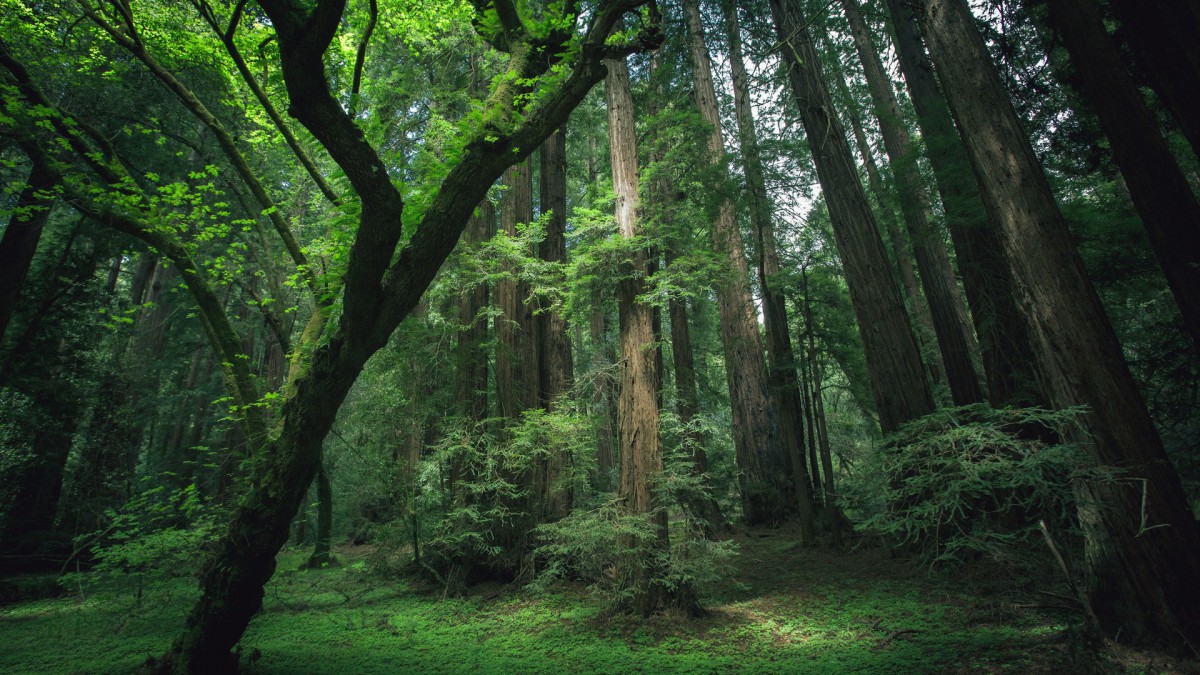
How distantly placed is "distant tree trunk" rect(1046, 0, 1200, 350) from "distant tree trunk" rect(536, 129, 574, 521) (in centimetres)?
555

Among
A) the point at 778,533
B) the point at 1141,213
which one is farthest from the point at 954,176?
the point at 778,533

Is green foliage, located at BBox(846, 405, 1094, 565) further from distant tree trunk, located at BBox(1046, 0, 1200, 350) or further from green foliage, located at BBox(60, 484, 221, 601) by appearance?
green foliage, located at BBox(60, 484, 221, 601)

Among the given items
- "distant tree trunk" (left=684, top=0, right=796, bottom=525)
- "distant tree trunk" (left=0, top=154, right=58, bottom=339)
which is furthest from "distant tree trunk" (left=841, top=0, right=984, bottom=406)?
"distant tree trunk" (left=0, top=154, right=58, bottom=339)

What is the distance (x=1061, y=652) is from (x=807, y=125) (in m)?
6.57

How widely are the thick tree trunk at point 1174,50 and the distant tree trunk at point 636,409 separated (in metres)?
4.23

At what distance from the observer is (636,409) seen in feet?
17.6

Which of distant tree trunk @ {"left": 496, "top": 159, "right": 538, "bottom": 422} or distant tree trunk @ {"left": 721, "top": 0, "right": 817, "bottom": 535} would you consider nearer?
distant tree trunk @ {"left": 721, "top": 0, "right": 817, "bottom": 535}


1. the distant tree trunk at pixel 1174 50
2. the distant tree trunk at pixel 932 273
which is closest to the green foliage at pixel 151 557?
the distant tree trunk at pixel 1174 50

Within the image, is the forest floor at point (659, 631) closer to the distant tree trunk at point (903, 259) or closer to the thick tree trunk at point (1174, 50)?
the thick tree trunk at point (1174, 50)

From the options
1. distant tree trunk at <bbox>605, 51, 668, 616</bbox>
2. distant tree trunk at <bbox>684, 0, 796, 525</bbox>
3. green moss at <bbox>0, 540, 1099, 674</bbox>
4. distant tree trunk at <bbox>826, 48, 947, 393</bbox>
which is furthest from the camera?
distant tree trunk at <bbox>684, 0, 796, 525</bbox>

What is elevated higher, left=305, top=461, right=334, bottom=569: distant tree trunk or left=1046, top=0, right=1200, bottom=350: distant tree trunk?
left=1046, top=0, right=1200, bottom=350: distant tree trunk

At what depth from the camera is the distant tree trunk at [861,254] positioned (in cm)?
592

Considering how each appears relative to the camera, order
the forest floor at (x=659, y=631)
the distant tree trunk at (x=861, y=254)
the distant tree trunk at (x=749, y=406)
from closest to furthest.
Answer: the forest floor at (x=659, y=631), the distant tree trunk at (x=861, y=254), the distant tree trunk at (x=749, y=406)

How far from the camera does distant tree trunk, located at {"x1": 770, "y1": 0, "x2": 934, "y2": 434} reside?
19.4 ft
